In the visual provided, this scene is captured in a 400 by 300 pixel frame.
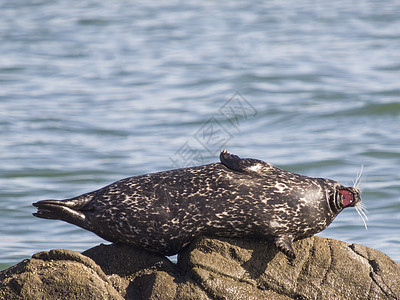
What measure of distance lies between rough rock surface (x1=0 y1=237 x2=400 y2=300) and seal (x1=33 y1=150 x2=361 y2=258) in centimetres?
15

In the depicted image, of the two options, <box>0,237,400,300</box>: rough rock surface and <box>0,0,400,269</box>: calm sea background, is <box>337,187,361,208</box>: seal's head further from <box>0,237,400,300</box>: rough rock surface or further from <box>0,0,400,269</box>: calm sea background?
<box>0,0,400,269</box>: calm sea background

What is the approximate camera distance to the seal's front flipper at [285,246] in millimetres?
7527

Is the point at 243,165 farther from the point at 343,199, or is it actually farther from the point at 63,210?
the point at 63,210

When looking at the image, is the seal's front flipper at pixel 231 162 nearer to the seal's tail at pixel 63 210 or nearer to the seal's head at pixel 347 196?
the seal's head at pixel 347 196

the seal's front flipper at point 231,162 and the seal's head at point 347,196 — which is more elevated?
the seal's front flipper at point 231,162

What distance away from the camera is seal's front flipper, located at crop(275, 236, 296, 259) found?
7.53 meters

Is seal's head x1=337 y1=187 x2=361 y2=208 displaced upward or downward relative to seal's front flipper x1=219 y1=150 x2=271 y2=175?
downward

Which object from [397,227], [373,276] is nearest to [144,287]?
[373,276]

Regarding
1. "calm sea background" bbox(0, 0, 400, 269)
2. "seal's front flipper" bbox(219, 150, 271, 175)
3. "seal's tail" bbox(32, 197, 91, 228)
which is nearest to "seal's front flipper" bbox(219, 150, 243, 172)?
"seal's front flipper" bbox(219, 150, 271, 175)

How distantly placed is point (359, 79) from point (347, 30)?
274 inches

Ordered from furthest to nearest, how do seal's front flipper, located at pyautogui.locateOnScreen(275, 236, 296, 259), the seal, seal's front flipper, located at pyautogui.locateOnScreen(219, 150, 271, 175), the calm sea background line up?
the calm sea background, seal's front flipper, located at pyautogui.locateOnScreen(219, 150, 271, 175), the seal, seal's front flipper, located at pyautogui.locateOnScreen(275, 236, 296, 259)

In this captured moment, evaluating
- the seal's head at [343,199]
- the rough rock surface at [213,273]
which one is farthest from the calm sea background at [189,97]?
the rough rock surface at [213,273]

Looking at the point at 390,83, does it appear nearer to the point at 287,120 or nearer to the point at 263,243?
the point at 287,120

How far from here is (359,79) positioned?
23.3 m
